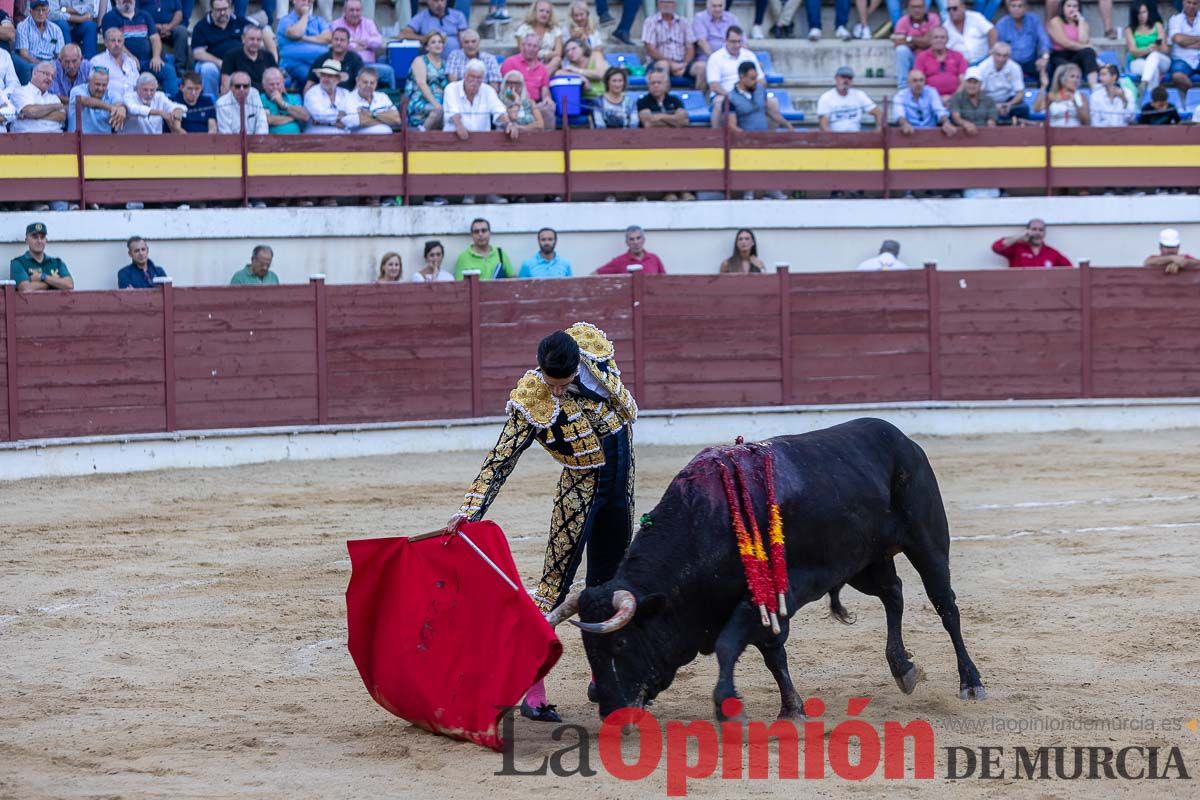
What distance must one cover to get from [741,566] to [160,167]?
835 cm

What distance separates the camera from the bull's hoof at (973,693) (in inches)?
206

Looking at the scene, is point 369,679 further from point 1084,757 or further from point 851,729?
point 1084,757

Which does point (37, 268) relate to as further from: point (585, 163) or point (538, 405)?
point (538, 405)

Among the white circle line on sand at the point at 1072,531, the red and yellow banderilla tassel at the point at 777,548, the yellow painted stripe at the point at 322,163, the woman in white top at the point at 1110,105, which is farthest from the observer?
the woman in white top at the point at 1110,105

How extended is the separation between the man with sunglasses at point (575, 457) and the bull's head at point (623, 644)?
0.38 metres

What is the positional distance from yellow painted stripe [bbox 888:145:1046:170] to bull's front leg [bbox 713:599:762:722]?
935 centimetres

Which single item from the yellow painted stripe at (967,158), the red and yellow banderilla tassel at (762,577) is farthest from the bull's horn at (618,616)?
the yellow painted stripe at (967,158)

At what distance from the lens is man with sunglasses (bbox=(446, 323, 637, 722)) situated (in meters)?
5.01

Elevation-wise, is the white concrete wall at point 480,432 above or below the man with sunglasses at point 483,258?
below

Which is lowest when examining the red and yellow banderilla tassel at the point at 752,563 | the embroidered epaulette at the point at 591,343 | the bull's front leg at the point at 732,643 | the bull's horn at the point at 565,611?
the bull's front leg at the point at 732,643

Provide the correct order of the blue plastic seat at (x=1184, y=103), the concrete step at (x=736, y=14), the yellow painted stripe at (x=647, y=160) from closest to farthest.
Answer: the yellow painted stripe at (x=647, y=160), the blue plastic seat at (x=1184, y=103), the concrete step at (x=736, y=14)

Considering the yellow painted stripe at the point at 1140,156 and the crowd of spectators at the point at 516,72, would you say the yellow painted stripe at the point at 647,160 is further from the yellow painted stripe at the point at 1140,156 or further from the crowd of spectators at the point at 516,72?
the yellow painted stripe at the point at 1140,156

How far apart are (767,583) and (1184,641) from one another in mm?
1976

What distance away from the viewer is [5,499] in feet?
32.1
